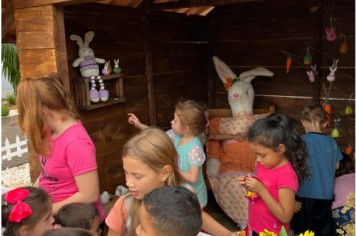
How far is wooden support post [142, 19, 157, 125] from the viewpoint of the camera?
3516mm

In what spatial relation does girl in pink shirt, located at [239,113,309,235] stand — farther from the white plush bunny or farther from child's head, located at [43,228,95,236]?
the white plush bunny

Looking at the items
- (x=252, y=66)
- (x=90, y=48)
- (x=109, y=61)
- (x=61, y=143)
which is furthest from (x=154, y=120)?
(x=61, y=143)

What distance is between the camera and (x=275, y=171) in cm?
187

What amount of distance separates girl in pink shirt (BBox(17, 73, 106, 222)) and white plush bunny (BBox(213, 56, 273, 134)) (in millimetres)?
2202

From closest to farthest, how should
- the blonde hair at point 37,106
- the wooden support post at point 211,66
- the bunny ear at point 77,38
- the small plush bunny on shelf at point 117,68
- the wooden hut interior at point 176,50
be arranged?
the blonde hair at point 37,106, the wooden hut interior at point 176,50, the bunny ear at point 77,38, the small plush bunny on shelf at point 117,68, the wooden support post at point 211,66

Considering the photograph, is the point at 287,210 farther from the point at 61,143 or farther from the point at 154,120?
the point at 154,120

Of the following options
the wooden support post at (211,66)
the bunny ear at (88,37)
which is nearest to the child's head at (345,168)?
the wooden support post at (211,66)

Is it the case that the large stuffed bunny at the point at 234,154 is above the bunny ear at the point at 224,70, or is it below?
below

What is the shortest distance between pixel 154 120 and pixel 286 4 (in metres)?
2.05

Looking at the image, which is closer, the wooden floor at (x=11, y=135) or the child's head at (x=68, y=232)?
the child's head at (x=68, y=232)

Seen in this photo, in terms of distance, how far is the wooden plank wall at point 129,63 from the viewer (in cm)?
292

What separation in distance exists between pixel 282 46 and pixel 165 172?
318 centimetres

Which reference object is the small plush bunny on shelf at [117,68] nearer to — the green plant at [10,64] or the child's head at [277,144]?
the child's head at [277,144]

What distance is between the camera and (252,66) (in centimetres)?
436
